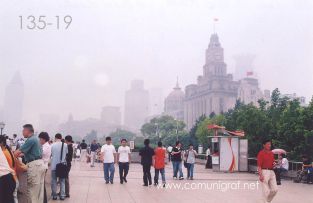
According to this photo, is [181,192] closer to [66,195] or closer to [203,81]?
[66,195]

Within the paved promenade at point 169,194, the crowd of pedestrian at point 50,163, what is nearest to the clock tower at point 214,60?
the crowd of pedestrian at point 50,163

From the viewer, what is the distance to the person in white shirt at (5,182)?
6.54 m

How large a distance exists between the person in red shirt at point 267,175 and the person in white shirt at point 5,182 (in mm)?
6483

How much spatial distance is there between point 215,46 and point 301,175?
567 feet

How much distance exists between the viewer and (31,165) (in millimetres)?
8742

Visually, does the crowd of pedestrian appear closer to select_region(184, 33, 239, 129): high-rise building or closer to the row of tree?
the row of tree

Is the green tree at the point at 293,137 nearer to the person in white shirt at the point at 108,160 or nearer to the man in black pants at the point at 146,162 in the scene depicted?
the man in black pants at the point at 146,162

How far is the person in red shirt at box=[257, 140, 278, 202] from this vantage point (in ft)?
35.9

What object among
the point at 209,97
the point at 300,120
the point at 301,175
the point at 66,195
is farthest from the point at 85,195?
the point at 209,97

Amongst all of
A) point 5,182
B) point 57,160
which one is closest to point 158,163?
point 57,160

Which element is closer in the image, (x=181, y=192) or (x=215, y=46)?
(x=181, y=192)

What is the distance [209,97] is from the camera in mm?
159000

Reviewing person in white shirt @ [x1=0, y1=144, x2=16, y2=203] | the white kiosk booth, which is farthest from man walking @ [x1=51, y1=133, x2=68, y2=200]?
the white kiosk booth

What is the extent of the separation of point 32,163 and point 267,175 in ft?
18.7
